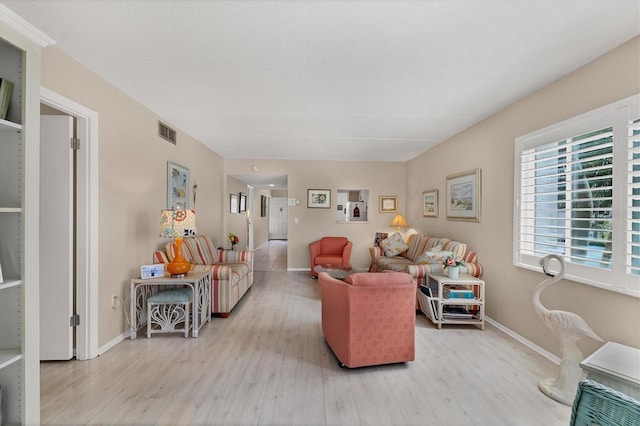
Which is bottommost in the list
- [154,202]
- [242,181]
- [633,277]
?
[633,277]

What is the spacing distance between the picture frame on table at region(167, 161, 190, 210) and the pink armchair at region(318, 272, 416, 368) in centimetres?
269

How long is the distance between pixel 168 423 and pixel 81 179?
2.11 meters

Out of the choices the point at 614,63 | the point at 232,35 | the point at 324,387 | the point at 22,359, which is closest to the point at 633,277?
the point at 614,63

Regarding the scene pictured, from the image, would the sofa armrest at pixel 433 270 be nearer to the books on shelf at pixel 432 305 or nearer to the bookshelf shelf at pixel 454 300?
the bookshelf shelf at pixel 454 300

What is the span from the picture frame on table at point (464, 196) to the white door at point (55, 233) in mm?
4481

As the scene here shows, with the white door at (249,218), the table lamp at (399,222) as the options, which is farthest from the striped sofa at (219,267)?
the white door at (249,218)

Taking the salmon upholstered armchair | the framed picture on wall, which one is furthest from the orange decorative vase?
the framed picture on wall

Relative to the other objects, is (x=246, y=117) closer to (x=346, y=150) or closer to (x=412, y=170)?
(x=346, y=150)

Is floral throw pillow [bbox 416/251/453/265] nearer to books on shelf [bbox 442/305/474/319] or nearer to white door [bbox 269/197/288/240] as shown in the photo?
books on shelf [bbox 442/305/474/319]

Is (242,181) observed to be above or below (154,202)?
above

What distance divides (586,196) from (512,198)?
0.82 m

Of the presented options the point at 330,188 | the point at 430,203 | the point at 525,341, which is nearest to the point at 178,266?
the point at 525,341

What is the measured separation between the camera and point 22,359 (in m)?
1.53

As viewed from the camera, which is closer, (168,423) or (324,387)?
(168,423)
